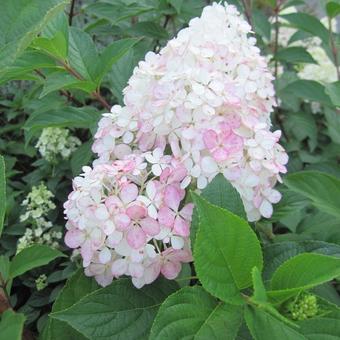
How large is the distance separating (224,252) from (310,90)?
1008mm

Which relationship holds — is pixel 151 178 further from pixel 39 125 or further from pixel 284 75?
pixel 284 75

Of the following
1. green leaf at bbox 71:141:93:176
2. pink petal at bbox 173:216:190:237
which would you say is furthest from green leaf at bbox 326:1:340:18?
pink petal at bbox 173:216:190:237

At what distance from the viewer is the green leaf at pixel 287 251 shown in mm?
854

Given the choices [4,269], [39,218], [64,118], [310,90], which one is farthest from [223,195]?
[310,90]

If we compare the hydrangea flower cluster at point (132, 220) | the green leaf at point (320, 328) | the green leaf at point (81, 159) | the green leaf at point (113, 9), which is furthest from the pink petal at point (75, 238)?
the green leaf at point (113, 9)

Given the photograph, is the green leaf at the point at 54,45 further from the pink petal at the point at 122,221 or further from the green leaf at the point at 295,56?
the green leaf at the point at 295,56

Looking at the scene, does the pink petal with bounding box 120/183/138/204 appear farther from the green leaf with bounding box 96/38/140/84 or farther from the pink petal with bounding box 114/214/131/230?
the green leaf with bounding box 96/38/140/84

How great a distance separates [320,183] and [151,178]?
0.37m

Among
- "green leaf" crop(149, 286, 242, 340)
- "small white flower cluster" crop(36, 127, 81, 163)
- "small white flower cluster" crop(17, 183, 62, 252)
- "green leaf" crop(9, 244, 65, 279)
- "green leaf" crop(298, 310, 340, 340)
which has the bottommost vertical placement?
"small white flower cluster" crop(17, 183, 62, 252)

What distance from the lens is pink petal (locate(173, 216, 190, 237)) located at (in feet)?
2.70

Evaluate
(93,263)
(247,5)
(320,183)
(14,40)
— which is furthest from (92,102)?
(14,40)

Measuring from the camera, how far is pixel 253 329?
0.74 metres

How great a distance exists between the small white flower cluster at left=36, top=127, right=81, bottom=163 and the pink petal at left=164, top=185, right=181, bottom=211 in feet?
2.86

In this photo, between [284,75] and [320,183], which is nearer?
[320,183]
